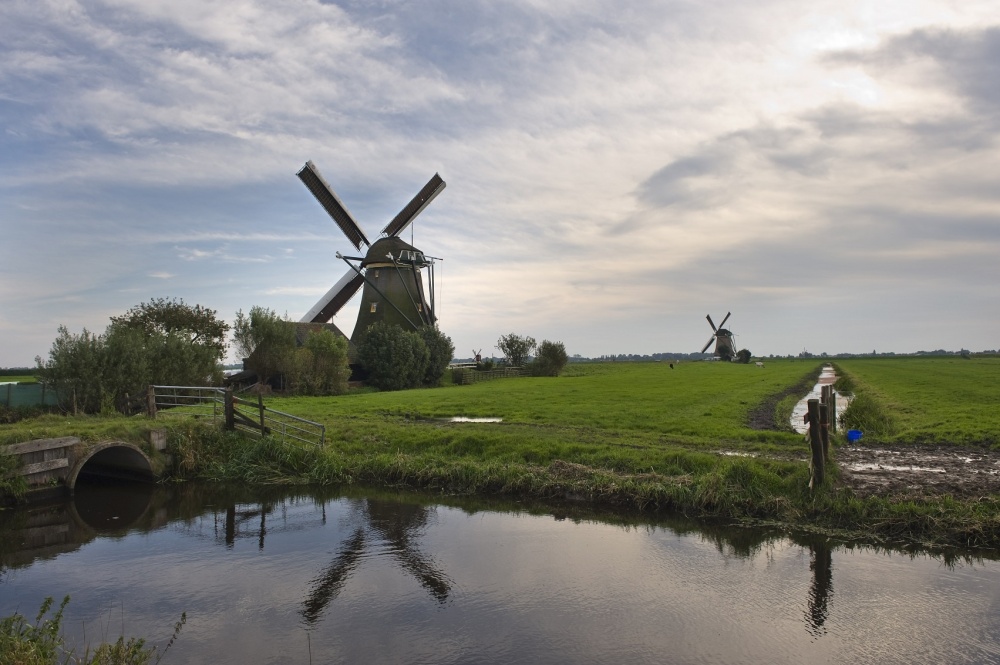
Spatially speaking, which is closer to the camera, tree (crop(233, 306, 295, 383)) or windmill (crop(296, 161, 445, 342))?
tree (crop(233, 306, 295, 383))

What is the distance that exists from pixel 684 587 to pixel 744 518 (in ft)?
13.5

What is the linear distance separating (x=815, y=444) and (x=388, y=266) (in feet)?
153

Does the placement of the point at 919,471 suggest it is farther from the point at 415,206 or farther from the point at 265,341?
the point at 415,206

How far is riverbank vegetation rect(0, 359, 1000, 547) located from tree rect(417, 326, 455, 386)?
25944mm

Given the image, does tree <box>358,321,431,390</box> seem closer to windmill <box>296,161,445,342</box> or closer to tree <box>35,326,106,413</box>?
windmill <box>296,161,445,342</box>

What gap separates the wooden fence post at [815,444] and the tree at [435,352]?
43058 mm

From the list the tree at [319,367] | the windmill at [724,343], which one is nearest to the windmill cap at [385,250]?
the tree at [319,367]

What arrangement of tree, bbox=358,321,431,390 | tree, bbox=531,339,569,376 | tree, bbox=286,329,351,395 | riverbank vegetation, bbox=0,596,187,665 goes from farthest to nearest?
tree, bbox=531,339,569,376 → tree, bbox=358,321,431,390 → tree, bbox=286,329,351,395 → riverbank vegetation, bbox=0,596,187,665

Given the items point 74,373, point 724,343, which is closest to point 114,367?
point 74,373

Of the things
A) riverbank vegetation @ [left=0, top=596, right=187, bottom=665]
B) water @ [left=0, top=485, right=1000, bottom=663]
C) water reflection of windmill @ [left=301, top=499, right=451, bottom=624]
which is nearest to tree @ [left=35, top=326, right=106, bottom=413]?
water @ [left=0, top=485, right=1000, bottom=663]

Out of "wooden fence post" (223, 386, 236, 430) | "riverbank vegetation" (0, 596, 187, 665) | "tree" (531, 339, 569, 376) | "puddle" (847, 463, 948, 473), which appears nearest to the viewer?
"riverbank vegetation" (0, 596, 187, 665)

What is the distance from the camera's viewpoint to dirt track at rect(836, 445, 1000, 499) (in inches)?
526

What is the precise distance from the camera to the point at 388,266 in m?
56.4

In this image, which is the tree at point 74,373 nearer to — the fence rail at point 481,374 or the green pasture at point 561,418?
the green pasture at point 561,418
